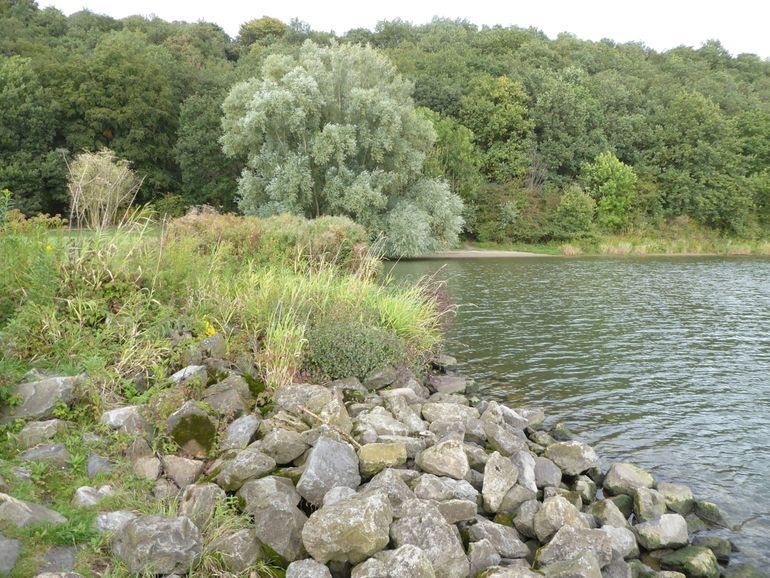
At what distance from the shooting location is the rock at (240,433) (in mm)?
5648

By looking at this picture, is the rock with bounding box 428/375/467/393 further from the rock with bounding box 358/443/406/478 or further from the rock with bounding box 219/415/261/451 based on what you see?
the rock with bounding box 219/415/261/451

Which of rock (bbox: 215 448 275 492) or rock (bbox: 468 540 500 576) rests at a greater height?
rock (bbox: 215 448 275 492)

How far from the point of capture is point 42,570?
3838 millimetres

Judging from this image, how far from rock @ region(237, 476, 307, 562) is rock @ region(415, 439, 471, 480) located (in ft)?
4.76

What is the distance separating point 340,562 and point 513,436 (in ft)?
10.4

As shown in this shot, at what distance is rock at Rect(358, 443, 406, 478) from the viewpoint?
217 inches

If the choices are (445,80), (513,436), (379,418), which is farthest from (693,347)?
(445,80)

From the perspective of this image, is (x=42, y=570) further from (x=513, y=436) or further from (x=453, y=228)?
(x=453, y=228)

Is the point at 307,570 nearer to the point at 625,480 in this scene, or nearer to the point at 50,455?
the point at 50,455

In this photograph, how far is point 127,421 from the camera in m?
5.54

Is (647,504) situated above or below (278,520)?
below

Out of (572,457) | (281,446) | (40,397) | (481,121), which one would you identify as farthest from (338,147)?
(281,446)

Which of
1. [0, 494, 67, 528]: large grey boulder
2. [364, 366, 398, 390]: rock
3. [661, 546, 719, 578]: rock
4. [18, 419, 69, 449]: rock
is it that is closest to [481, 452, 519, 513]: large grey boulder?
[661, 546, 719, 578]: rock

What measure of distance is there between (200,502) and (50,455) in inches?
56.8
